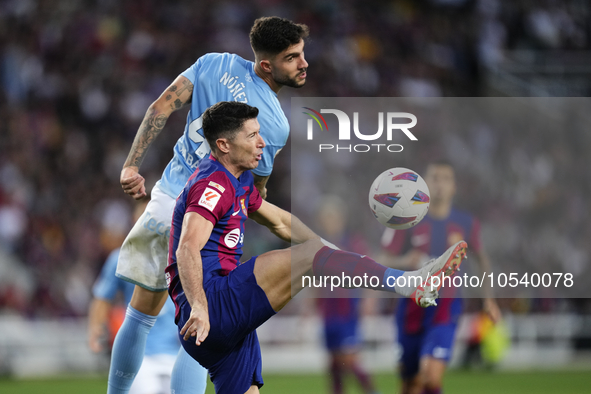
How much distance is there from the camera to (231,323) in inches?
166

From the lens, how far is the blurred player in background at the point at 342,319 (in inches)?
316

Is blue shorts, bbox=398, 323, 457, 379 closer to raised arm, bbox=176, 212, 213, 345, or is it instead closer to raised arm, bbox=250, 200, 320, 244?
raised arm, bbox=250, 200, 320, 244

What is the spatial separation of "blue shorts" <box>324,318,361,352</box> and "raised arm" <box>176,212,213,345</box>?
5174mm

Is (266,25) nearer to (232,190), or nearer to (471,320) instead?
(232,190)

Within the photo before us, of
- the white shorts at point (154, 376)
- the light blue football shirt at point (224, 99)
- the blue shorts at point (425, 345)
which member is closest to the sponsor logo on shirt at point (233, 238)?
the light blue football shirt at point (224, 99)

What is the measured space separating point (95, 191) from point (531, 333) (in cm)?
808

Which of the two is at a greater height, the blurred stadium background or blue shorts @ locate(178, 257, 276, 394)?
the blurred stadium background

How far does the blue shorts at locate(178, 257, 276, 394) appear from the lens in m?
4.21

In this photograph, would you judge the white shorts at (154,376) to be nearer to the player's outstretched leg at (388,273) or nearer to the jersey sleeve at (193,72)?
the player's outstretched leg at (388,273)

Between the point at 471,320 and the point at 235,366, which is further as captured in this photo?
the point at 471,320

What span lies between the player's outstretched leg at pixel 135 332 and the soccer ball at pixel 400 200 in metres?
1.61

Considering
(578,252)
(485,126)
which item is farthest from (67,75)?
(578,252)

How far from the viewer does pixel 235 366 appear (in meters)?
4.43

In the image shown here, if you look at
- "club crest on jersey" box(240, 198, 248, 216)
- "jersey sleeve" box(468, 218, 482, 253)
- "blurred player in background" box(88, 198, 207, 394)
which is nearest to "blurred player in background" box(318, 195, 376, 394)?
"jersey sleeve" box(468, 218, 482, 253)
